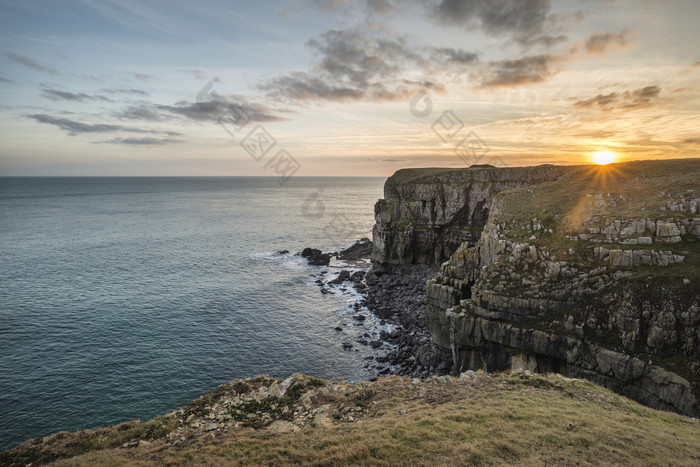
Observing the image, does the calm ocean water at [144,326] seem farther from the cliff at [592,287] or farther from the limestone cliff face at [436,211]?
the limestone cliff face at [436,211]

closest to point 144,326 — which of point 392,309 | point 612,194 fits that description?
point 392,309

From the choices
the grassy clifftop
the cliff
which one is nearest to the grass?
the cliff

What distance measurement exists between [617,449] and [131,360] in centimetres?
4619

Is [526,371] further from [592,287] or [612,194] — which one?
[612,194]

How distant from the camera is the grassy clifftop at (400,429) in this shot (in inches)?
591

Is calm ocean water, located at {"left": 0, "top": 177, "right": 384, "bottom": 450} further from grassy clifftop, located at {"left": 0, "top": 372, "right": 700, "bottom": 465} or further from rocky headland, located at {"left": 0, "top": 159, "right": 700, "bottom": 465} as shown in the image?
grassy clifftop, located at {"left": 0, "top": 372, "right": 700, "bottom": 465}

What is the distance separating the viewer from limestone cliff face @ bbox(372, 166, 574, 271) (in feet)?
222

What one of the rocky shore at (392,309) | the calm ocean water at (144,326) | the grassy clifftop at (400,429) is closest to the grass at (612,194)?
the grassy clifftop at (400,429)

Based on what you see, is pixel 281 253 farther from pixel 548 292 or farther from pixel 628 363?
pixel 628 363

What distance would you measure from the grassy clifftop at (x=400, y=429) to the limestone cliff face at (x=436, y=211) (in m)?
48.4

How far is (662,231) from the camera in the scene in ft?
97.6

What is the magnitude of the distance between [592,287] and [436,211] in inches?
1812

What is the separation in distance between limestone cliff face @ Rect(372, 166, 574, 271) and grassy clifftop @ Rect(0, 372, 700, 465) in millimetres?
48383

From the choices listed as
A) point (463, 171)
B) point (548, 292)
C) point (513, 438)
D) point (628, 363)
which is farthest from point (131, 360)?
point (463, 171)
